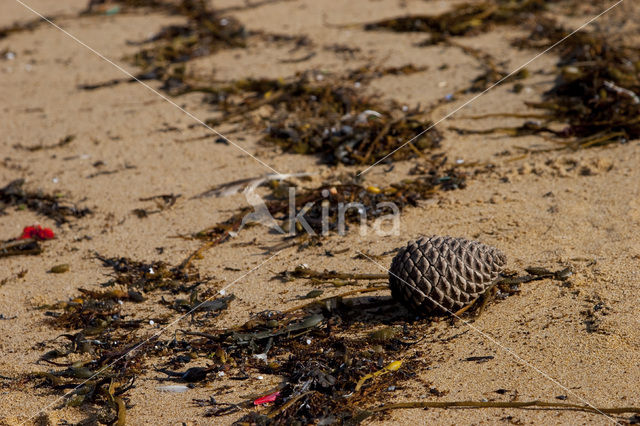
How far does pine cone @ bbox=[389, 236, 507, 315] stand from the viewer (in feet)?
8.81

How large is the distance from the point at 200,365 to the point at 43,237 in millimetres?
1624

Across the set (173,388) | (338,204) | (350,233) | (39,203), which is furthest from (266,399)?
(39,203)

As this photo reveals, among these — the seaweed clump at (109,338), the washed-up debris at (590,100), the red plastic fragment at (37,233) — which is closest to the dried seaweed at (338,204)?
the seaweed clump at (109,338)

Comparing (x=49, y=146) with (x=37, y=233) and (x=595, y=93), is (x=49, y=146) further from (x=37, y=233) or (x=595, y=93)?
(x=595, y=93)

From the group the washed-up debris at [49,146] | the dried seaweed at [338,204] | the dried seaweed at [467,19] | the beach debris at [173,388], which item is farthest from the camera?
the dried seaweed at [467,19]

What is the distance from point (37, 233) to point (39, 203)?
382 mm

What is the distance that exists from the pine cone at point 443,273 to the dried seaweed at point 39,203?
219 cm

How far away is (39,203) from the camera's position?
4125 millimetres

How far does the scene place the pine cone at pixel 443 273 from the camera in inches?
106

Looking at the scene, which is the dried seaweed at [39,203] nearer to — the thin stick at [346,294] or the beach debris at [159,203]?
the beach debris at [159,203]

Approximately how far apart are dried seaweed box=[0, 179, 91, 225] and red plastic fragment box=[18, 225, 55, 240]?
0.53 feet

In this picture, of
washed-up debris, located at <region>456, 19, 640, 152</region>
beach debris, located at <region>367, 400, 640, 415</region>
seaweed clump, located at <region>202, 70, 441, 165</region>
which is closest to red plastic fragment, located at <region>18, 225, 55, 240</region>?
seaweed clump, located at <region>202, 70, 441, 165</region>

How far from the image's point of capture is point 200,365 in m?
2.70

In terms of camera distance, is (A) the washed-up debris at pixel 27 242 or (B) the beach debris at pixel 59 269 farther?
(A) the washed-up debris at pixel 27 242
